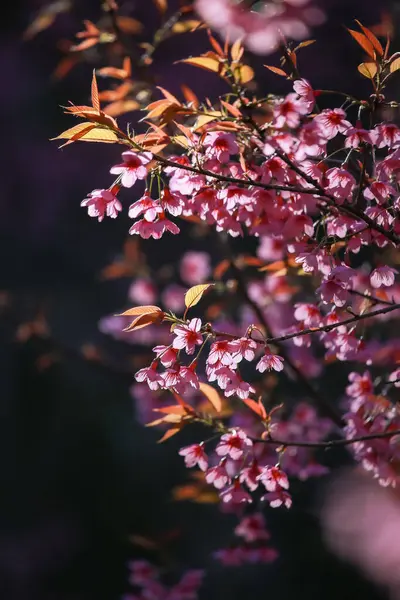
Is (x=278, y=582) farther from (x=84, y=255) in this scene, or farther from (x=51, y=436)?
(x=84, y=255)

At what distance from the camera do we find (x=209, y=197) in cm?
95

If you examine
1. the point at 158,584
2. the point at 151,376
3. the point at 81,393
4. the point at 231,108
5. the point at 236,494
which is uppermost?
the point at 81,393

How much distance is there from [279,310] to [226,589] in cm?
106

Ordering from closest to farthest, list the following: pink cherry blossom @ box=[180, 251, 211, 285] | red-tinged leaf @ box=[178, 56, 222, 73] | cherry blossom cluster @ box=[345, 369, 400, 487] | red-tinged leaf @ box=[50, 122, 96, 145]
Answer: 1. red-tinged leaf @ box=[50, 122, 96, 145]
2. red-tinged leaf @ box=[178, 56, 222, 73]
3. cherry blossom cluster @ box=[345, 369, 400, 487]
4. pink cherry blossom @ box=[180, 251, 211, 285]

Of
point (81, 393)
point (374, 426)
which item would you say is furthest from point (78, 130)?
point (81, 393)

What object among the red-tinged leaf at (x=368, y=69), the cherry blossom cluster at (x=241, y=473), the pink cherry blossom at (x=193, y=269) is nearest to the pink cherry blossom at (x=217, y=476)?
the cherry blossom cluster at (x=241, y=473)

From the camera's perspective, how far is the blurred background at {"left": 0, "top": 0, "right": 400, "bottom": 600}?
222cm

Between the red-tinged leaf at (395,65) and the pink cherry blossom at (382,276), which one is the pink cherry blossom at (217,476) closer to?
the pink cherry blossom at (382,276)

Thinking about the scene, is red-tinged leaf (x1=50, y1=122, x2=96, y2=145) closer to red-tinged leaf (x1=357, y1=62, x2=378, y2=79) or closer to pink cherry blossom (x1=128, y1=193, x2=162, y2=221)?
pink cherry blossom (x1=128, y1=193, x2=162, y2=221)

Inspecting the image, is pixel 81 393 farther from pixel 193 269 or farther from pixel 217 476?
pixel 217 476

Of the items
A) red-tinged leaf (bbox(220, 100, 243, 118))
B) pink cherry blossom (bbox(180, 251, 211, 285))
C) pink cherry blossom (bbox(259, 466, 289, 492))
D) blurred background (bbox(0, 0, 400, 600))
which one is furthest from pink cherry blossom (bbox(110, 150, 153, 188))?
pink cherry blossom (bbox(180, 251, 211, 285))

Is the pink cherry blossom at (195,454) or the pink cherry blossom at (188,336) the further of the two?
the pink cherry blossom at (195,454)

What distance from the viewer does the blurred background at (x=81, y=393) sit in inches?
87.4

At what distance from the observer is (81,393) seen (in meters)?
3.22
